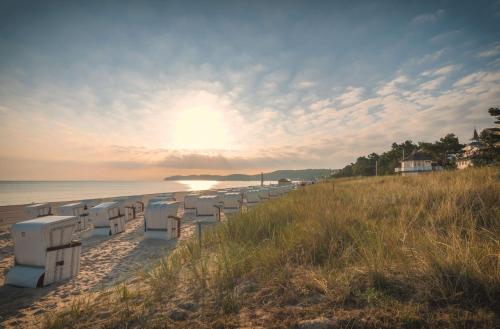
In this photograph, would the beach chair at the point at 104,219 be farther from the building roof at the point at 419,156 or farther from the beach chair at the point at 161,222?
the building roof at the point at 419,156

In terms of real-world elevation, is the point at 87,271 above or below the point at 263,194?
below

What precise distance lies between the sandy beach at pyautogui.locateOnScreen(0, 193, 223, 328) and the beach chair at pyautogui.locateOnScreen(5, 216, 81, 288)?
17cm

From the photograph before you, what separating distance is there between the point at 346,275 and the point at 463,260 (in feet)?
3.51

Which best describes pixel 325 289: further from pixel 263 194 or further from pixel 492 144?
pixel 492 144

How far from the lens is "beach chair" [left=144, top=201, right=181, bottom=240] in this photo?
7848 millimetres

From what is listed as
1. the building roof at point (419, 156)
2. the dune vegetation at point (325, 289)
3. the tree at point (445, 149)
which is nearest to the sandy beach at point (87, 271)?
the dune vegetation at point (325, 289)

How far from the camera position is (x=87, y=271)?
513cm

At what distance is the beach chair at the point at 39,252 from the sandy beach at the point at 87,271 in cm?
17

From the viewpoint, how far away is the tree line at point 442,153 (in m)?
23.8

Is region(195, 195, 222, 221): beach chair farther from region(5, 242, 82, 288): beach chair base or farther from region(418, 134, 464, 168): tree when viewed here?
region(418, 134, 464, 168): tree

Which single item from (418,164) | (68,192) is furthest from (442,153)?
(68,192)

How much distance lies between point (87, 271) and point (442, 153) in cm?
5190

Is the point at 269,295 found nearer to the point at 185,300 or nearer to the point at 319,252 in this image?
the point at 185,300

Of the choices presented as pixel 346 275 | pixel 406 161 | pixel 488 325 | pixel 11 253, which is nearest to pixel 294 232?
pixel 346 275
